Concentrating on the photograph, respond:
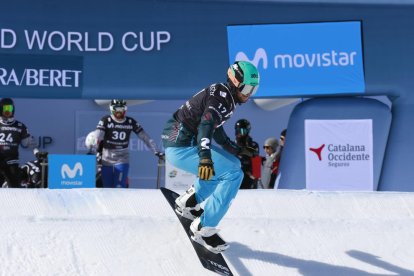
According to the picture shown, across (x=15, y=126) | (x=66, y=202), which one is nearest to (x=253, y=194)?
(x=66, y=202)

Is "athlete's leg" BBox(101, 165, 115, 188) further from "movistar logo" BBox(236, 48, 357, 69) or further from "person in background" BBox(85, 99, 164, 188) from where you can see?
"movistar logo" BBox(236, 48, 357, 69)

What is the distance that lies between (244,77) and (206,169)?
2.36ft

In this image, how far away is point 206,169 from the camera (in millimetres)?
4816

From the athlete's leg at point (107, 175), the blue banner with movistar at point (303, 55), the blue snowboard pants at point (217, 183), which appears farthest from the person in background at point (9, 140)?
the blue snowboard pants at point (217, 183)

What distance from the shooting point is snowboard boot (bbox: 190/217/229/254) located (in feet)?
16.9

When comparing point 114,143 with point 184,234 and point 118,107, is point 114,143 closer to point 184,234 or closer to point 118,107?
point 118,107

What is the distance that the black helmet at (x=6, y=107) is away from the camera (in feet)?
31.1

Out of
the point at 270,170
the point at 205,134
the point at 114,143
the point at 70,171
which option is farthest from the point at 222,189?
the point at 270,170

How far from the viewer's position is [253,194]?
6.44m

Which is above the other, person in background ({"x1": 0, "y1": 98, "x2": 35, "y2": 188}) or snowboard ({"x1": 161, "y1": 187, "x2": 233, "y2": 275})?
person in background ({"x1": 0, "y1": 98, "x2": 35, "y2": 188})

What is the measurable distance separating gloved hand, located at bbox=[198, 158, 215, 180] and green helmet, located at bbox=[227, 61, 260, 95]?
592 millimetres

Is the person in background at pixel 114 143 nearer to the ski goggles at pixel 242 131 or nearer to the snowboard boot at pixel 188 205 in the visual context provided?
the ski goggles at pixel 242 131

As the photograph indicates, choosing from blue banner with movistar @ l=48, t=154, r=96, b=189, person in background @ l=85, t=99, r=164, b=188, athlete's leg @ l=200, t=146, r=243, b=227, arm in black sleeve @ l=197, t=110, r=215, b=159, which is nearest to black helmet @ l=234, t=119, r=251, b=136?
person in background @ l=85, t=99, r=164, b=188

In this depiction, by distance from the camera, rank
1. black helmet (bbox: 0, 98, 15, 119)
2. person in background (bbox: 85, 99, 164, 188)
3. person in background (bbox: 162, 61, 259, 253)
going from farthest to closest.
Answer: person in background (bbox: 85, 99, 164, 188), black helmet (bbox: 0, 98, 15, 119), person in background (bbox: 162, 61, 259, 253)
